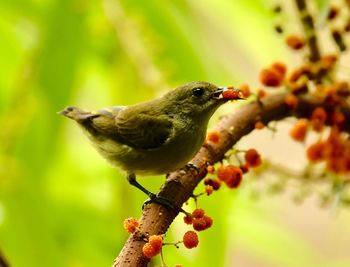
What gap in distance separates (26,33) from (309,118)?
1460 mm

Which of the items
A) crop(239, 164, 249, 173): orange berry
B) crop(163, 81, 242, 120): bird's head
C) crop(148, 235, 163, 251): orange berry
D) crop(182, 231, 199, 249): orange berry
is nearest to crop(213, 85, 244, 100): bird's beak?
crop(163, 81, 242, 120): bird's head

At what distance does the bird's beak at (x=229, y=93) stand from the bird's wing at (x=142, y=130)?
0.26 meters

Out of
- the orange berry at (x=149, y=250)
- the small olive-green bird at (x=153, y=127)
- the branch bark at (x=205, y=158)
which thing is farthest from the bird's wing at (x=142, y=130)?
the orange berry at (x=149, y=250)

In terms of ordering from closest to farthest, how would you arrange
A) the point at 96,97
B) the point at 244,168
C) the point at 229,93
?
the point at 244,168, the point at 229,93, the point at 96,97

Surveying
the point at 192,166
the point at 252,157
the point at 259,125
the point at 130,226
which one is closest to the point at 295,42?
the point at 259,125

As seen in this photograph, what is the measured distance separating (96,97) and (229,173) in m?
1.62

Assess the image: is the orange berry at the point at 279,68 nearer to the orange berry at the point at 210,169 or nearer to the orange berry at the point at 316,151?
the orange berry at the point at 316,151

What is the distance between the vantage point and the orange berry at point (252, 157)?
1982 millimetres

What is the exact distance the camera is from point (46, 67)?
2.63 m

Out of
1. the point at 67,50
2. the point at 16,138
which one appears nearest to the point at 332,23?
the point at 67,50

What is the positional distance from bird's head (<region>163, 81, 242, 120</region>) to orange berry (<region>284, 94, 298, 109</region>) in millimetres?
216

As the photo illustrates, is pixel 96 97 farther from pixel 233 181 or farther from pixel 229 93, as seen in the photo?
pixel 233 181

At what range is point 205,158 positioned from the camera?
1959 millimetres

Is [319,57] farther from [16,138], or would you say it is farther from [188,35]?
[16,138]
